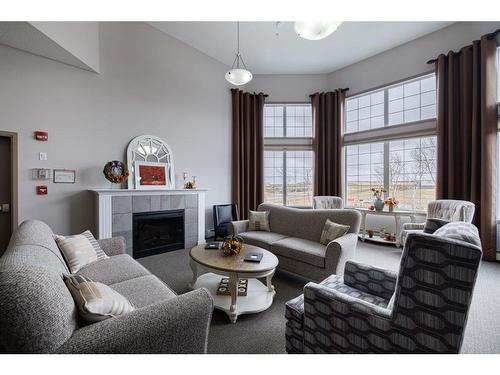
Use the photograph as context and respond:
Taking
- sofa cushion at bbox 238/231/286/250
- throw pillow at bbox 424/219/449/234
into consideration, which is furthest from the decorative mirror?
throw pillow at bbox 424/219/449/234

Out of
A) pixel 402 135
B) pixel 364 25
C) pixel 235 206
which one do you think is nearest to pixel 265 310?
pixel 235 206

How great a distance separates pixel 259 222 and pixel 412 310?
262 centimetres

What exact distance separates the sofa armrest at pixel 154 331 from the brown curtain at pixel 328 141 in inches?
177

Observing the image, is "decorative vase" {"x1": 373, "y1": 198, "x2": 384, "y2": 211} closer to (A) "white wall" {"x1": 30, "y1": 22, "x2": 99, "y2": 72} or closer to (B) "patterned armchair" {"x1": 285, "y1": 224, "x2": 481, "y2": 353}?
(B) "patterned armchair" {"x1": 285, "y1": 224, "x2": 481, "y2": 353}

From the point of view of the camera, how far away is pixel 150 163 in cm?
390

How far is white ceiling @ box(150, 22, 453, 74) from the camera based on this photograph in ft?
12.4

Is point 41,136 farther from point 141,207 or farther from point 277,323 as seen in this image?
point 277,323

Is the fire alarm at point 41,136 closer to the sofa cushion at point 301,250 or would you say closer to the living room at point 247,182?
the living room at point 247,182

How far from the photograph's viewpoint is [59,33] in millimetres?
2723

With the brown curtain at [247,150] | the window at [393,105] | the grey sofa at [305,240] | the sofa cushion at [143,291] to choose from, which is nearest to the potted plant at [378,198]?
the window at [393,105]

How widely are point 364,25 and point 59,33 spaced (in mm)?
4432

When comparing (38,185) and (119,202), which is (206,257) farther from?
(38,185)

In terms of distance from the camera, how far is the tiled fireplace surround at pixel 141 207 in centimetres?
324

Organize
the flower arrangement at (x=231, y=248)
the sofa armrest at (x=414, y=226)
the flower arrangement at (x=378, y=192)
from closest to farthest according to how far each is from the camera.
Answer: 1. the flower arrangement at (x=231, y=248)
2. the sofa armrest at (x=414, y=226)
3. the flower arrangement at (x=378, y=192)
